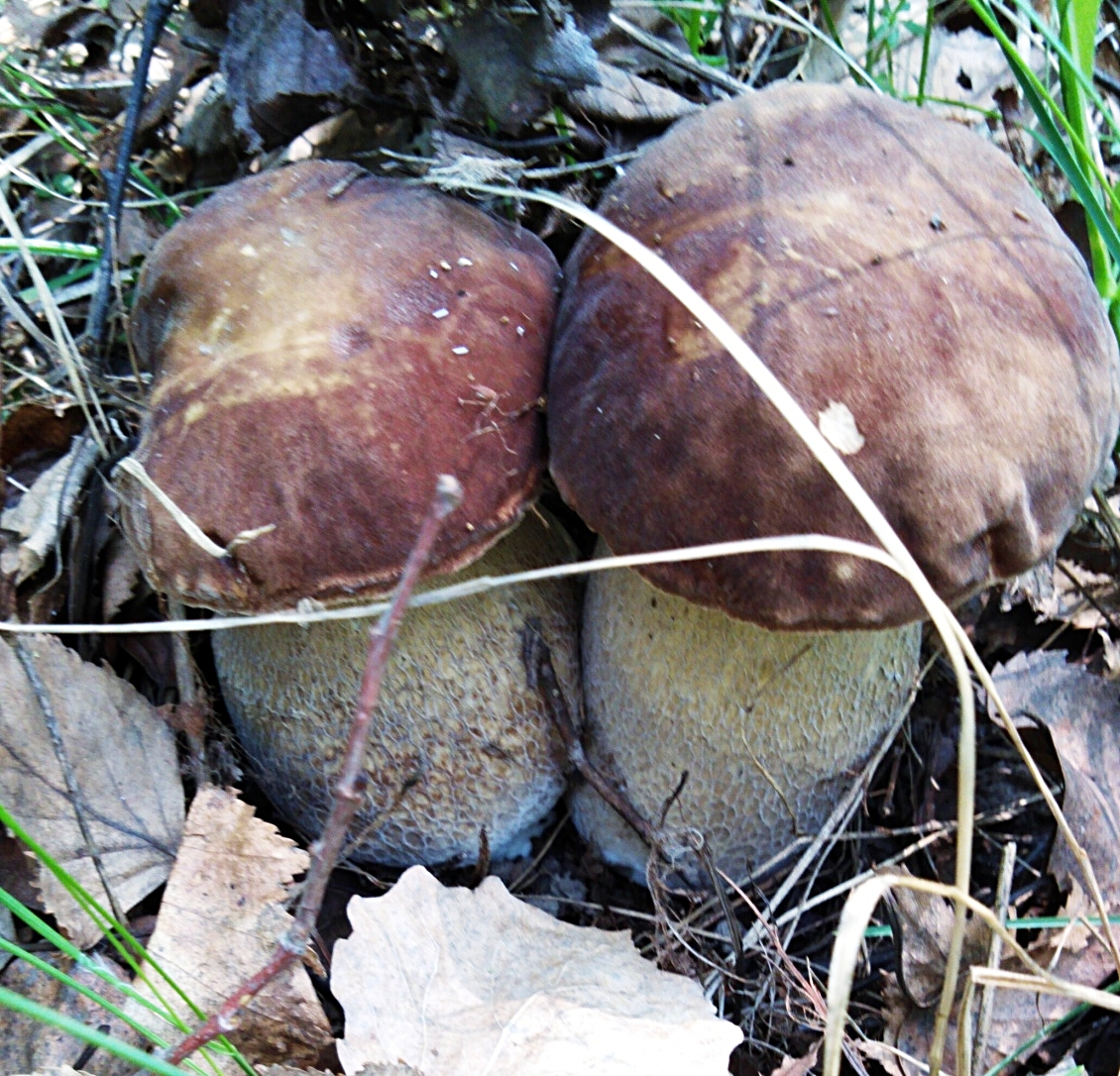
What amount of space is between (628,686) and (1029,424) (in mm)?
754

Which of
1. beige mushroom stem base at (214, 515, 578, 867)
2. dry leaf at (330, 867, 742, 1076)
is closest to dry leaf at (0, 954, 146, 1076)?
dry leaf at (330, 867, 742, 1076)

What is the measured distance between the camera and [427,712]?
159 centimetres

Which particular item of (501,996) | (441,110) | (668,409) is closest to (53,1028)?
(501,996)

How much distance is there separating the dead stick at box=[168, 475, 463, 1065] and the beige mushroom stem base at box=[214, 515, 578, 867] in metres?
0.56

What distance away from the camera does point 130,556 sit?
180 centimetres

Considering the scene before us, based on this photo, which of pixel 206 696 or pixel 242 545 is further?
pixel 206 696

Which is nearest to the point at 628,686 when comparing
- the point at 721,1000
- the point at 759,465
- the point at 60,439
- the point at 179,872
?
the point at 721,1000

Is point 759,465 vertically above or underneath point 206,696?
above

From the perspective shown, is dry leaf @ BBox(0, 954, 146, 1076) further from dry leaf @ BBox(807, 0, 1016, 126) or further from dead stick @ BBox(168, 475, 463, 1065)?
dry leaf @ BBox(807, 0, 1016, 126)

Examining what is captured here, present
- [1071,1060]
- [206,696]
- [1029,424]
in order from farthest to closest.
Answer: [206,696] < [1071,1060] < [1029,424]

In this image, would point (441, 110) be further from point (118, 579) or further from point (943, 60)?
point (943, 60)

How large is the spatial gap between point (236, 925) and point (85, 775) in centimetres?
36

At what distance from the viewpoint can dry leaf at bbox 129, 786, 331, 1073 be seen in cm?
127

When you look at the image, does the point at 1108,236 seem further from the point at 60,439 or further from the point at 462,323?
the point at 60,439
